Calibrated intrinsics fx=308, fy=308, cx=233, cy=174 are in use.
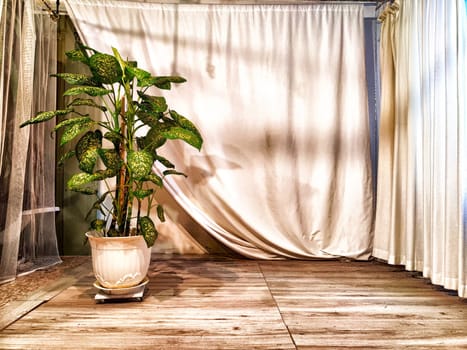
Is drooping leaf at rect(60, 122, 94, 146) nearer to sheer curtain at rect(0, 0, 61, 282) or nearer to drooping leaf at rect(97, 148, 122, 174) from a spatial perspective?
drooping leaf at rect(97, 148, 122, 174)

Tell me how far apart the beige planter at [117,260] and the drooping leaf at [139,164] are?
34 centimetres

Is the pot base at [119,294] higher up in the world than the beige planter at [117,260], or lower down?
lower down

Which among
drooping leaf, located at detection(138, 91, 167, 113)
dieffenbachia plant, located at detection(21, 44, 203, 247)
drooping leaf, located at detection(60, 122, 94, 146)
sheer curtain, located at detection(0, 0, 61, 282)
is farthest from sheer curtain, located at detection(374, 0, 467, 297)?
sheer curtain, located at detection(0, 0, 61, 282)

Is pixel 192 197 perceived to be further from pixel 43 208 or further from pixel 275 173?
pixel 43 208

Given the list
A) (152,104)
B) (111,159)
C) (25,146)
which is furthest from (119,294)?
(25,146)

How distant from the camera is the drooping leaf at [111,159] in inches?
50.5

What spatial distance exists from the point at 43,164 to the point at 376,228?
212cm

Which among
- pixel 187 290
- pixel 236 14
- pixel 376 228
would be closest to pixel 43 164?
pixel 187 290

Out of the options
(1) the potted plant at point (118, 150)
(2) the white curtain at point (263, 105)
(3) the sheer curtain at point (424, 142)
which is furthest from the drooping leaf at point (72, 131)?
(3) the sheer curtain at point (424, 142)

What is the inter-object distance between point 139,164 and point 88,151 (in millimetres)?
270

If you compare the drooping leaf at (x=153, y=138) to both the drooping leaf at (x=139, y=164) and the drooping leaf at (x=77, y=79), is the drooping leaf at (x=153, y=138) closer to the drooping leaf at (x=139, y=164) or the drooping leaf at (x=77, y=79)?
the drooping leaf at (x=139, y=164)

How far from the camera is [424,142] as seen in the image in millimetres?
1651

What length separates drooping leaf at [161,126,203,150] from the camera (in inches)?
51.5

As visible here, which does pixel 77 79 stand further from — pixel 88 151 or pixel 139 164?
pixel 139 164
